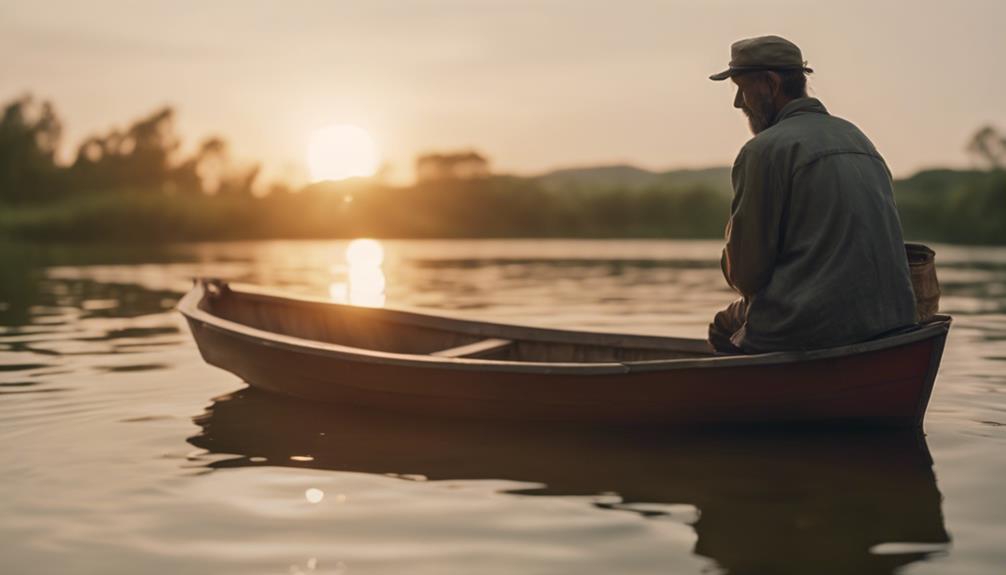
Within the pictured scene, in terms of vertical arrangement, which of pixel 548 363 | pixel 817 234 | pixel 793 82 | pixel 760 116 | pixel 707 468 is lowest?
pixel 707 468

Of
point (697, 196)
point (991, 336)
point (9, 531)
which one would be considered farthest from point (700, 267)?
point (697, 196)

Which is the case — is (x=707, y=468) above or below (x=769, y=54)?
below

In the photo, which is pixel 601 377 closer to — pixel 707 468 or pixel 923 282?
pixel 707 468

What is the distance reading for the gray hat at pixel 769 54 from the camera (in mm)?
5383

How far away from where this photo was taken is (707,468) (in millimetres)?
5219

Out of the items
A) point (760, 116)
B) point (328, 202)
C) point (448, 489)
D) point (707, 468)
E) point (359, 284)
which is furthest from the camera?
point (328, 202)

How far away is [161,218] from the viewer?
230ft

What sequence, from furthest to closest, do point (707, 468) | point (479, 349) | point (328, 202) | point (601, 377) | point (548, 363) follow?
point (328, 202) < point (479, 349) < point (548, 363) < point (601, 377) < point (707, 468)

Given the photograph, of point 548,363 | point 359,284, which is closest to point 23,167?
point 359,284

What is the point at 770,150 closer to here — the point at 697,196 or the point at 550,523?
the point at 550,523

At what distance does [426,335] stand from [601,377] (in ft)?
9.76

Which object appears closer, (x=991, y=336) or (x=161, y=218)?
(x=991, y=336)

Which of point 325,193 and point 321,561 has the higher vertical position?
point 325,193

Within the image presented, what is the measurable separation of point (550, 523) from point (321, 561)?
103 centimetres
